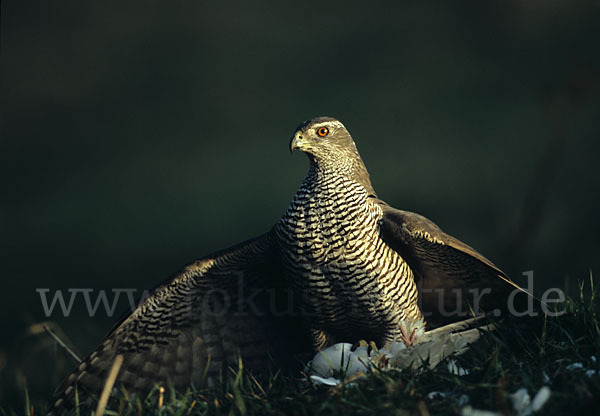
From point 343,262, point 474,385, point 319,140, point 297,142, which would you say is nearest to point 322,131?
point 319,140

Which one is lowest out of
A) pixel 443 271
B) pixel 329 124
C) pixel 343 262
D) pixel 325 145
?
pixel 443 271

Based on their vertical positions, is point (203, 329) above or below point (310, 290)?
below

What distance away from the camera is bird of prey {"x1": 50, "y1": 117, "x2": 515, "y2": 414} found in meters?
3.63

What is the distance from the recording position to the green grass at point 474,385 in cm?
246

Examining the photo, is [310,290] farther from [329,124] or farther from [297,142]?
[329,124]

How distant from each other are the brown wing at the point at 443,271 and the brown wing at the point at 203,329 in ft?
2.86

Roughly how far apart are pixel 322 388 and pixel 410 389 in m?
0.47

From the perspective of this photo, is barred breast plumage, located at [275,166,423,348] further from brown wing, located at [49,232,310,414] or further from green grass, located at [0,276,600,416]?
green grass, located at [0,276,600,416]

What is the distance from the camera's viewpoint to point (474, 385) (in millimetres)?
2576

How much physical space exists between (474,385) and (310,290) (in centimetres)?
137

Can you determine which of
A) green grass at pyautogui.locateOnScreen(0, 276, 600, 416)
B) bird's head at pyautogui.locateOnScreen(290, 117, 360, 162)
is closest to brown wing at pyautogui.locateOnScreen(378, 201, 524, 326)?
green grass at pyautogui.locateOnScreen(0, 276, 600, 416)

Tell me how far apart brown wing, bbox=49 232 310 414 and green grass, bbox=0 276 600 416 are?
78cm

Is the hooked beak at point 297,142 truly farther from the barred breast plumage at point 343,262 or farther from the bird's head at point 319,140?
the barred breast plumage at point 343,262

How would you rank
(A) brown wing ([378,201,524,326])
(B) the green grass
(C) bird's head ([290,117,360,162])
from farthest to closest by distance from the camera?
(C) bird's head ([290,117,360,162]), (A) brown wing ([378,201,524,326]), (B) the green grass
